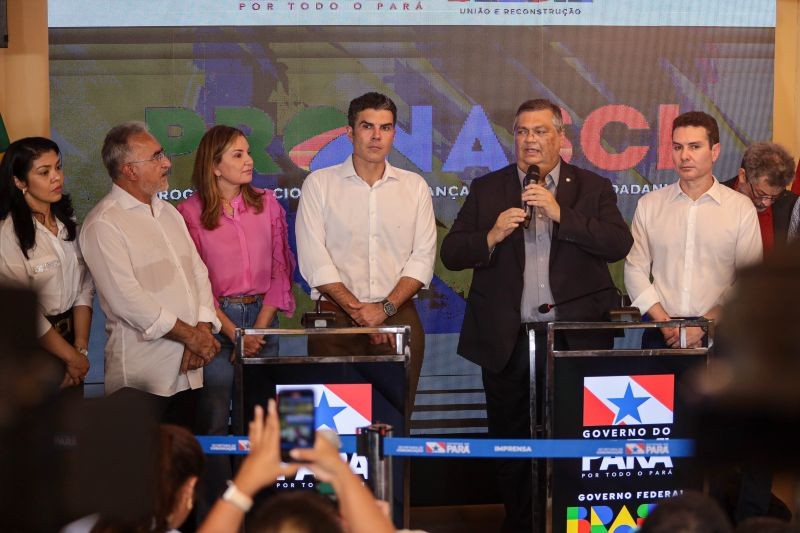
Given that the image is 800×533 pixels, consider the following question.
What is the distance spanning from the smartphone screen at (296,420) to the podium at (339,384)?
1438mm

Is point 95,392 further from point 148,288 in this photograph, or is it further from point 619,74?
point 619,74

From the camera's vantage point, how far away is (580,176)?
4867 millimetres

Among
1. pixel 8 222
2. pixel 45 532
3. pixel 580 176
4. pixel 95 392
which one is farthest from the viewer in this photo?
pixel 95 392

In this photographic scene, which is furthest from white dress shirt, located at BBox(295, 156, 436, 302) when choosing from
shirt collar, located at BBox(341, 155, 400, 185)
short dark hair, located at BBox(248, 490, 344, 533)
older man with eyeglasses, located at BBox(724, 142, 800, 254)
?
short dark hair, located at BBox(248, 490, 344, 533)

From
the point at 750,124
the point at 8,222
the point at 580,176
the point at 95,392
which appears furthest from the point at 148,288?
the point at 750,124

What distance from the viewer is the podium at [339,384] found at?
397 cm

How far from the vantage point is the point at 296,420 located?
2463 millimetres

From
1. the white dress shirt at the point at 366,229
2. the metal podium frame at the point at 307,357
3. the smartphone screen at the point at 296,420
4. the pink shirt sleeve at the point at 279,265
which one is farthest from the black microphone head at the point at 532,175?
the smartphone screen at the point at 296,420

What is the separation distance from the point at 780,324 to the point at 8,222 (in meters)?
3.87

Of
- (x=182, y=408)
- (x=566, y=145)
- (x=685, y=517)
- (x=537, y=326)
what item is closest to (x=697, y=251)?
(x=537, y=326)

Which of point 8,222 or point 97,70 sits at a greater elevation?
point 97,70

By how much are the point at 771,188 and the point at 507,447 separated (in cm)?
233

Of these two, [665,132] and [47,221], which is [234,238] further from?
[665,132]

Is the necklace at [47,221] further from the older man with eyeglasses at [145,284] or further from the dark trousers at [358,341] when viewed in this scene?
the dark trousers at [358,341]
